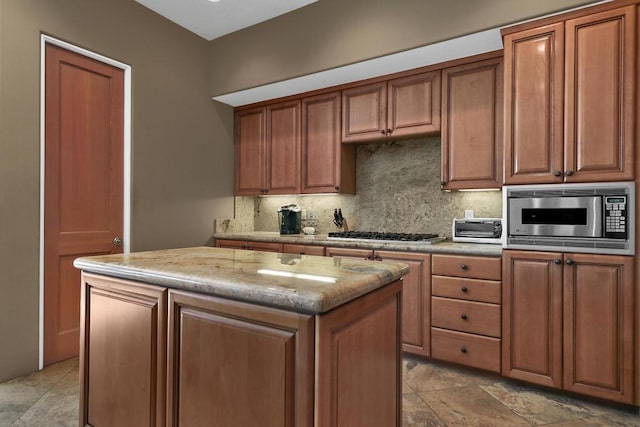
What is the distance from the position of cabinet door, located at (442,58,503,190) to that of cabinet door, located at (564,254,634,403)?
33.4 inches

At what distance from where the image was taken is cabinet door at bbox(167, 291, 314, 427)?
99 centimetres

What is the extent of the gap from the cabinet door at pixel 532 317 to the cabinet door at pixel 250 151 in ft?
8.64

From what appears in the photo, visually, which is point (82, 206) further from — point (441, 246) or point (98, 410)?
point (441, 246)

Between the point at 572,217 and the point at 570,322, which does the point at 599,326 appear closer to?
the point at 570,322

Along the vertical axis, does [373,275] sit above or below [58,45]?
below

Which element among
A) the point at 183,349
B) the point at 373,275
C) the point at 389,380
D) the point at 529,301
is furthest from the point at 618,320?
the point at 183,349

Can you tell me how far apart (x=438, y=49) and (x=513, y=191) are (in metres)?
1.21

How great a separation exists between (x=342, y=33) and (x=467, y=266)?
2.16m

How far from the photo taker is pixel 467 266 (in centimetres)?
254

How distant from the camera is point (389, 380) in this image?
1.33m

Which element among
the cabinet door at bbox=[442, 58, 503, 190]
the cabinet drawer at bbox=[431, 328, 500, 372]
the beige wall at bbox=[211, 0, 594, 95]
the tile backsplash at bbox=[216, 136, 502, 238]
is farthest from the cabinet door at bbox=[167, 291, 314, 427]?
the tile backsplash at bbox=[216, 136, 502, 238]

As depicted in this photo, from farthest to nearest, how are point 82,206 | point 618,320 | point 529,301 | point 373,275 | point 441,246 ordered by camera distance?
point 82,206, point 441,246, point 529,301, point 618,320, point 373,275

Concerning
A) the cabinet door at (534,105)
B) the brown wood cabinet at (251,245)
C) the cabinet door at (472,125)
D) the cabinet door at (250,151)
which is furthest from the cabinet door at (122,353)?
the cabinet door at (250,151)

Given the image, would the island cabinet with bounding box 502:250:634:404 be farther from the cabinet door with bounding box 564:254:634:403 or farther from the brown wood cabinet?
the brown wood cabinet
